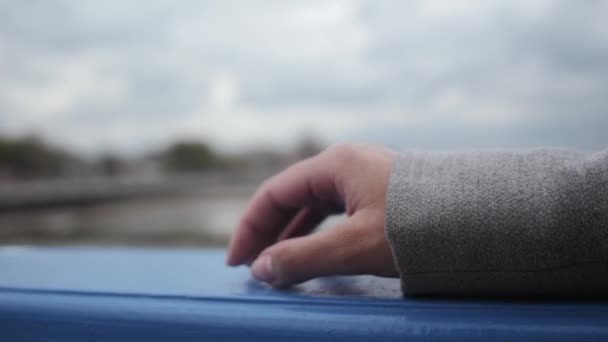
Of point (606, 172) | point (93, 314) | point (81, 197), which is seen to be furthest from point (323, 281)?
point (81, 197)

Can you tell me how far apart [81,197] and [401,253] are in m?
10.9

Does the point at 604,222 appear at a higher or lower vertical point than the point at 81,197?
lower

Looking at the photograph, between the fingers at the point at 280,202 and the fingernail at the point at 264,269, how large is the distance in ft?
0.37

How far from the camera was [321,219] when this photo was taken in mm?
1048

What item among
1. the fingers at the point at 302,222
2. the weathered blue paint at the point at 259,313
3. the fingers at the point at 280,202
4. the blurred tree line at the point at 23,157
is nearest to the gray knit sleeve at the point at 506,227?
the weathered blue paint at the point at 259,313

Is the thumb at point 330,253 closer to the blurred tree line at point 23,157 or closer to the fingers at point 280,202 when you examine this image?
the fingers at point 280,202

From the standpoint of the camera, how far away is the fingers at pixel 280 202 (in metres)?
0.88

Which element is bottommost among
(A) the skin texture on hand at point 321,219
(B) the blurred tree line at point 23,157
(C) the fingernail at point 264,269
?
(C) the fingernail at point 264,269

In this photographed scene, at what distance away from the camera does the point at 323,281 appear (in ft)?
3.18

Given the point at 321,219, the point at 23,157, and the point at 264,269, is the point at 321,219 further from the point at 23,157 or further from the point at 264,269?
the point at 23,157

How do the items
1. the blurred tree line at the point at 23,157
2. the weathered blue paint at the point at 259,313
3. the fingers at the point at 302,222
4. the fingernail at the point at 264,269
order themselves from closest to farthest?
the weathered blue paint at the point at 259,313 → the fingernail at the point at 264,269 → the fingers at the point at 302,222 → the blurred tree line at the point at 23,157

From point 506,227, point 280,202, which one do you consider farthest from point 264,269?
point 506,227

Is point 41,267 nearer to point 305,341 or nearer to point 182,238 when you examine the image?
point 305,341

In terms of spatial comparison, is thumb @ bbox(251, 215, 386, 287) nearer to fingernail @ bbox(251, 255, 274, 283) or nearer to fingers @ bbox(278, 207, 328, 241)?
fingernail @ bbox(251, 255, 274, 283)
